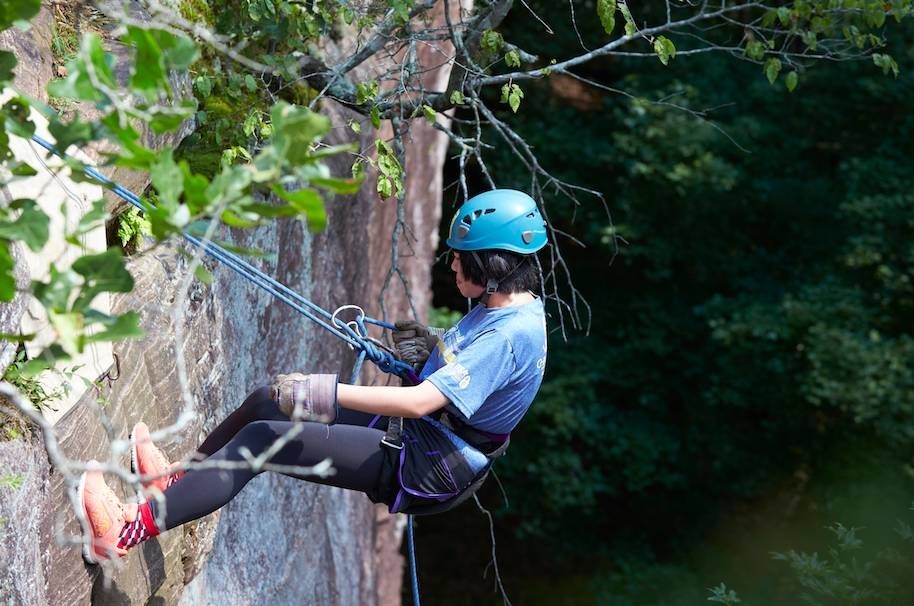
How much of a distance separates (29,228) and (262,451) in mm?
1339

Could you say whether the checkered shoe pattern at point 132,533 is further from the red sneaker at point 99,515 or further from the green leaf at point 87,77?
the green leaf at point 87,77

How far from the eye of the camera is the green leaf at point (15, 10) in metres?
1.72

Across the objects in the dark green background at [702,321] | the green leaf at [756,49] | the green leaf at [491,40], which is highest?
the green leaf at [756,49]

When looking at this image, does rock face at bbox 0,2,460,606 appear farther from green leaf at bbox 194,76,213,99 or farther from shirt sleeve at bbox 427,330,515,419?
shirt sleeve at bbox 427,330,515,419

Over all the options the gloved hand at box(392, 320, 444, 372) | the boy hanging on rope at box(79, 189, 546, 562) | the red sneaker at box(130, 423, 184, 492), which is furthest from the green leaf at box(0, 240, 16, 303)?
the gloved hand at box(392, 320, 444, 372)

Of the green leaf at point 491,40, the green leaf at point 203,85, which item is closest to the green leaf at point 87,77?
the green leaf at point 203,85

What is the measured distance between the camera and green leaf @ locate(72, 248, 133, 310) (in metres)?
1.67

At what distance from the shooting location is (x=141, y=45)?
1.64 meters

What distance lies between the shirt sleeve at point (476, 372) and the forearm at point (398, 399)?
0.03 meters

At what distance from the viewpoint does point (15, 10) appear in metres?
1.72

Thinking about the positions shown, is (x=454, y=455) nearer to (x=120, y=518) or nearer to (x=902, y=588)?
(x=120, y=518)

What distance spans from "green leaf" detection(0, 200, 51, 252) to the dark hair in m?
1.52

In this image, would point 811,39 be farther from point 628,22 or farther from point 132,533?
point 132,533

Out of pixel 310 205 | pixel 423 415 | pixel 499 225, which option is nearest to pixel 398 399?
pixel 423 415
